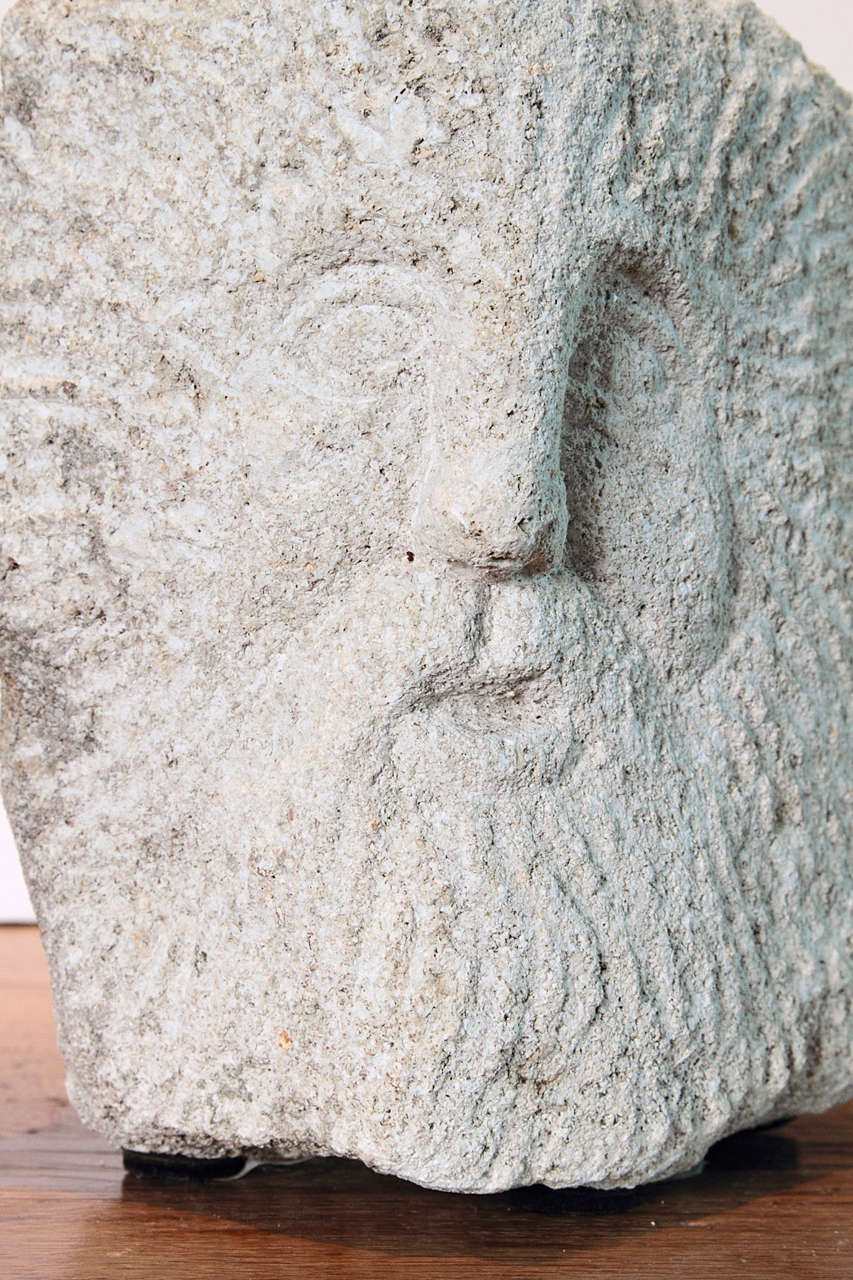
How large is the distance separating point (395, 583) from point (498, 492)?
129 mm

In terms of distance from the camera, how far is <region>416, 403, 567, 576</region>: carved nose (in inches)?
48.1

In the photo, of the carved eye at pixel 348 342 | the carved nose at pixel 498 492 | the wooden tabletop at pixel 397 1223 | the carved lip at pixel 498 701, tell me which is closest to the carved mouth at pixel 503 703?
the carved lip at pixel 498 701

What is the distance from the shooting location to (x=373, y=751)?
4.09 feet

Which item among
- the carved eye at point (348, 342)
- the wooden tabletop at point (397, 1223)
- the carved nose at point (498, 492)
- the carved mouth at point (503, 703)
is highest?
the carved eye at point (348, 342)

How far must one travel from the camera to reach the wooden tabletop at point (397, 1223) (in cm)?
126

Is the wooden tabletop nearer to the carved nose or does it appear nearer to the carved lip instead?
the carved lip

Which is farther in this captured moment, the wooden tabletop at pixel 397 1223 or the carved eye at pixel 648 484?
the carved eye at pixel 648 484

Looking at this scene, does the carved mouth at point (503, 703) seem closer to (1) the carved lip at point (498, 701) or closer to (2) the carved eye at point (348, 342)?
(1) the carved lip at point (498, 701)

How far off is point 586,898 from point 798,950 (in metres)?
0.28

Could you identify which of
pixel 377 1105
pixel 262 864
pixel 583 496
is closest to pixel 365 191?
pixel 583 496

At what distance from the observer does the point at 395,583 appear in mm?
Result: 1283

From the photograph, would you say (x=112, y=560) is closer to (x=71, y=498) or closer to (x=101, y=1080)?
(x=71, y=498)

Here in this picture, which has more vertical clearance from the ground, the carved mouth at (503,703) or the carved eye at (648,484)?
the carved eye at (648,484)

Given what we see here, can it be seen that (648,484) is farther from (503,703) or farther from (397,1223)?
(397,1223)
